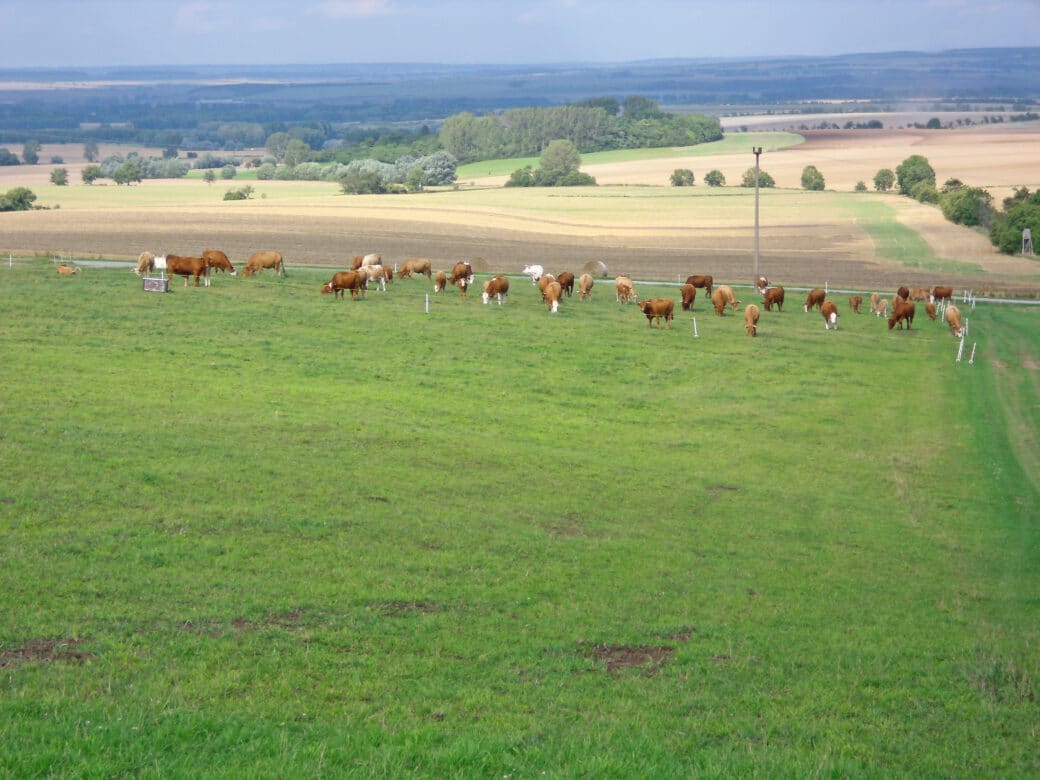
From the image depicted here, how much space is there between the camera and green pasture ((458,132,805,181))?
158 metres

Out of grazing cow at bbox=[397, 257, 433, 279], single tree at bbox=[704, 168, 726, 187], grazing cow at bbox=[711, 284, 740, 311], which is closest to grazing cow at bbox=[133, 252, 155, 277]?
grazing cow at bbox=[397, 257, 433, 279]

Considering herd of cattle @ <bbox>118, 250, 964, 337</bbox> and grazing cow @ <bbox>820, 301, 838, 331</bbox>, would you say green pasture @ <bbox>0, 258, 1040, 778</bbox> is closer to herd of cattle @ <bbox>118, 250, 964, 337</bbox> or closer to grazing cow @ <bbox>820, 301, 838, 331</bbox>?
herd of cattle @ <bbox>118, 250, 964, 337</bbox>

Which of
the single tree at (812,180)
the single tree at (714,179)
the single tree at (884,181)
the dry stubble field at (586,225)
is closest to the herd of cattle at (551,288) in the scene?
the dry stubble field at (586,225)

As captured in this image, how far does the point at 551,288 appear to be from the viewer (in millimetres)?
44125

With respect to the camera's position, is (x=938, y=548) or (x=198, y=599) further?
(x=938, y=548)

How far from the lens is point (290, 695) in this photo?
10.8 m

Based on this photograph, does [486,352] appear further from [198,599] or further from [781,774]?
[781,774]

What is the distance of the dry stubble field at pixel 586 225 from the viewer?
221 ft

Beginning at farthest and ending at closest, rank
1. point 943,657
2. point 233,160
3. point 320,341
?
1. point 233,160
2. point 320,341
3. point 943,657

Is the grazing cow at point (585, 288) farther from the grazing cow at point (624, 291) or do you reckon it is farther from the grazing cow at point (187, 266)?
the grazing cow at point (187, 266)

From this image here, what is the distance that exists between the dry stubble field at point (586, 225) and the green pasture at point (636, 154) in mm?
14772

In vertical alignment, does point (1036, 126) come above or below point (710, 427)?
above

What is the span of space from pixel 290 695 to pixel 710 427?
61.2 ft

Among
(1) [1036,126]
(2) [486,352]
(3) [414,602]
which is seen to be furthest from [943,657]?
(1) [1036,126]
